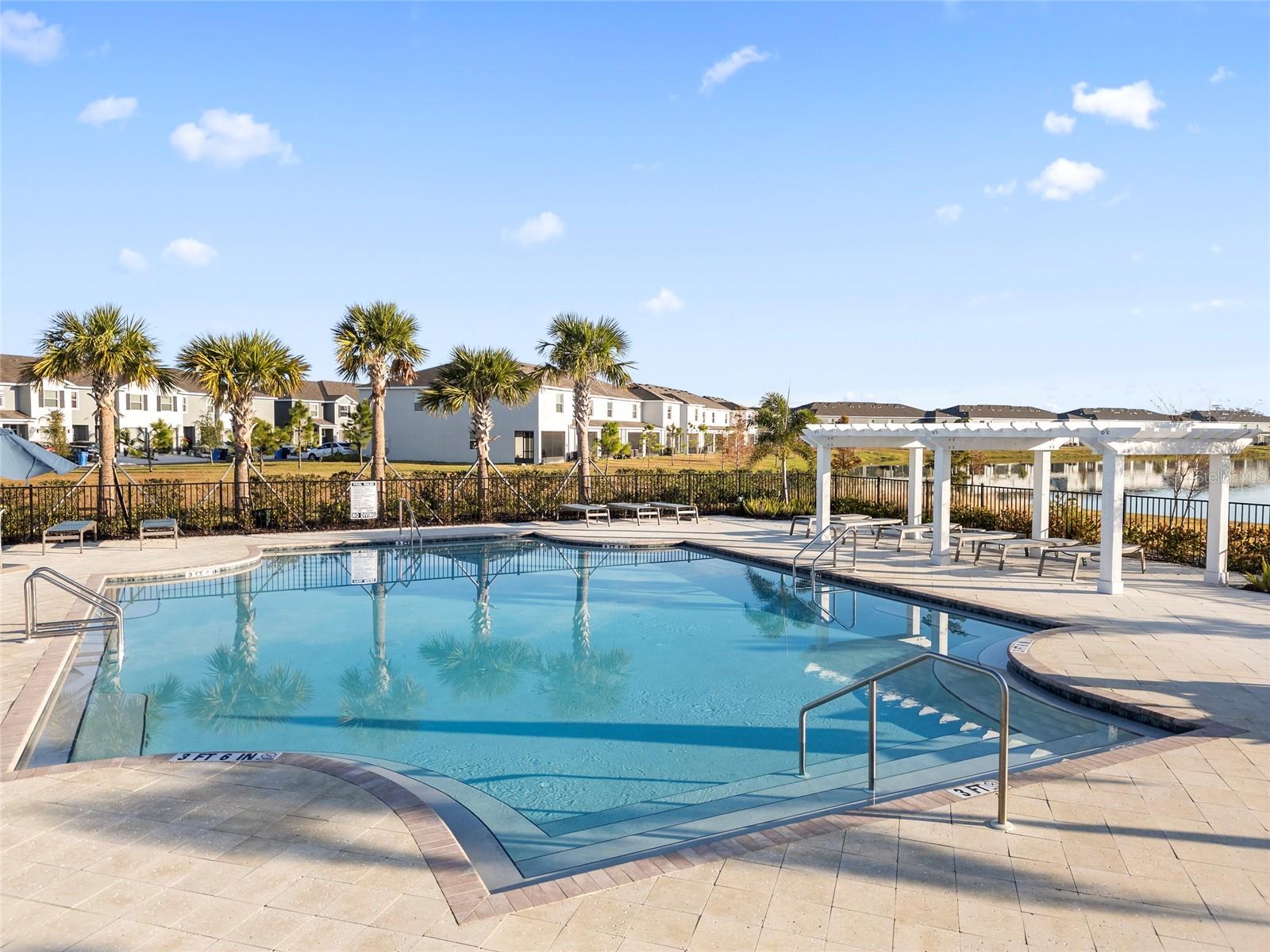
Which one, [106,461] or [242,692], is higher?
[106,461]

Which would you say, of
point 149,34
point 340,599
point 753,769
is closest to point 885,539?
point 340,599

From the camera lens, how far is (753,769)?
7.26m

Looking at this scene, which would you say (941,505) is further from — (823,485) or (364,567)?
(364,567)

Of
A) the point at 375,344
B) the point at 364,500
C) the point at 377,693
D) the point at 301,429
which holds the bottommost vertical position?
the point at 377,693

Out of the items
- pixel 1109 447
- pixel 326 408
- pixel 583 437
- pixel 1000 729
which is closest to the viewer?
pixel 1000 729

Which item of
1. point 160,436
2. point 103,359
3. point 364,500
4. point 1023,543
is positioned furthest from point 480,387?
point 160,436

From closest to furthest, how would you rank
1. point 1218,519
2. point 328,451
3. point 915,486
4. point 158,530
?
point 1218,519 < point 158,530 < point 915,486 < point 328,451

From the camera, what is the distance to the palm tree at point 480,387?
23578 millimetres

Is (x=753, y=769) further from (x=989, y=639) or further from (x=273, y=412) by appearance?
(x=273, y=412)

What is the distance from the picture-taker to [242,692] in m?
9.59

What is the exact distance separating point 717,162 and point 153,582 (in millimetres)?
15399

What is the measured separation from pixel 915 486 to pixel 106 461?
63.8 feet

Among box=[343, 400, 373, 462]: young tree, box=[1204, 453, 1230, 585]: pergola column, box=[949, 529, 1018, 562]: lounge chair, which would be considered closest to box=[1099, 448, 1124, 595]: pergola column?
box=[1204, 453, 1230, 585]: pergola column

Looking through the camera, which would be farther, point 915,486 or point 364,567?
point 915,486
